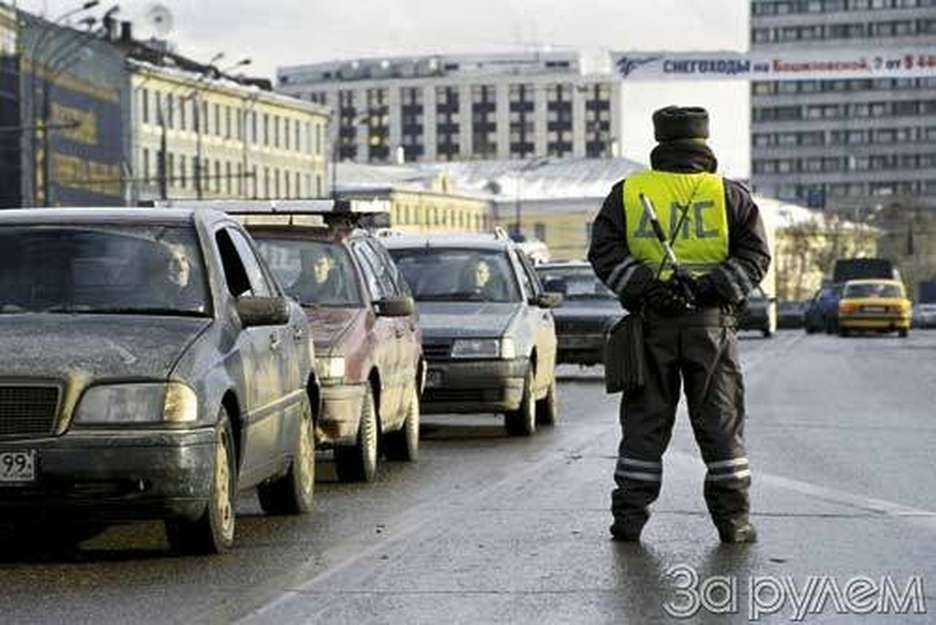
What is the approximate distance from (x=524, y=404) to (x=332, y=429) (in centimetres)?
555

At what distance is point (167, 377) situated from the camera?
10648mm

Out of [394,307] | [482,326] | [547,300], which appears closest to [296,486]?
[394,307]

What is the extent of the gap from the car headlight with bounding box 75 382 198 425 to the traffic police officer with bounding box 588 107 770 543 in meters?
1.88

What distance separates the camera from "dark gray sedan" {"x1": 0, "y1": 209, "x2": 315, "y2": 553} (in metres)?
10.5

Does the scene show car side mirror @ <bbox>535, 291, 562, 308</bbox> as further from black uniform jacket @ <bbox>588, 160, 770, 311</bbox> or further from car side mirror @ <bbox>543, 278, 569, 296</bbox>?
car side mirror @ <bbox>543, 278, 569, 296</bbox>

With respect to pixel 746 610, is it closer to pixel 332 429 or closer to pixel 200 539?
pixel 200 539

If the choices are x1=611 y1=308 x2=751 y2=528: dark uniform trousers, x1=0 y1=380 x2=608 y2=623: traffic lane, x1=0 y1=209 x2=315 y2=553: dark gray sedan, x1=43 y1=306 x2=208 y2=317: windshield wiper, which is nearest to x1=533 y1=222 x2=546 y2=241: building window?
x1=0 y1=380 x2=608 y2=623: traffic lane

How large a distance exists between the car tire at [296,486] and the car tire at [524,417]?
698 centimetres

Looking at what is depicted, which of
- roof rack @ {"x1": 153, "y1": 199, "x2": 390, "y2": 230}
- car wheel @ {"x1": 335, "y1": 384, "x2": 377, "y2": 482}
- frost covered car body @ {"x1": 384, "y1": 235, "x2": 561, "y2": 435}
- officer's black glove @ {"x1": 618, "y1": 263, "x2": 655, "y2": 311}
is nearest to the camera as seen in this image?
officer's black glove @ {"x1": 618, "y1": 263, "x2": 655, "y2": 311}

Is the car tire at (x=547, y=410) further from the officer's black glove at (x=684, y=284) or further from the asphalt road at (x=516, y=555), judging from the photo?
the officer's black glove at (x=684, y=284)

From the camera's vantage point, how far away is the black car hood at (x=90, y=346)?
34.7 feet

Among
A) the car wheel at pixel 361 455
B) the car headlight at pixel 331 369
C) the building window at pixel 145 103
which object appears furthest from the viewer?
the building window at pixel 145 103

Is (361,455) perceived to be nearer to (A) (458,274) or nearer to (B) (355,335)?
(B) (355,335)

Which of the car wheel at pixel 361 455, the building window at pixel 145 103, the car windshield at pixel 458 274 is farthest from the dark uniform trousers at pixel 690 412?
the building window at pixel 145 103
